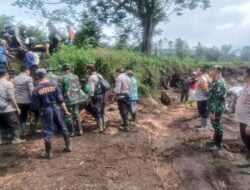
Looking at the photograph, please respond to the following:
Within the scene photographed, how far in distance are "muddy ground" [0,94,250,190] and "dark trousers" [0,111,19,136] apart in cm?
51

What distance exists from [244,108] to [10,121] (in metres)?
5.40

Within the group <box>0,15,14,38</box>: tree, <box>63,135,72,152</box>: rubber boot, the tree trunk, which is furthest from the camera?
the tree trunk

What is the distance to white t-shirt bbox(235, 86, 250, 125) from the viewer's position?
6719mm

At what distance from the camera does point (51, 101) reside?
7.71 meters

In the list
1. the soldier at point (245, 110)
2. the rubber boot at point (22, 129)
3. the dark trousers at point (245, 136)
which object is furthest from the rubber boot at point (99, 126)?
the dark trousers at point (245, 136)

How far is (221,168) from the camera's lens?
24.8ft

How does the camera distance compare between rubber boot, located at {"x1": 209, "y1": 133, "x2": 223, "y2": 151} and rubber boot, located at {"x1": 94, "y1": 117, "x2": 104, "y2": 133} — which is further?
rubber boot, located at {"x1": 94, "y1": 117, "x2": 104, "y2": 133}

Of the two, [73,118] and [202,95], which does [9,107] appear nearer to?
[73,118]

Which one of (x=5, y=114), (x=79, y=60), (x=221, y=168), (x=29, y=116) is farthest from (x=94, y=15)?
(x=221, y=168)

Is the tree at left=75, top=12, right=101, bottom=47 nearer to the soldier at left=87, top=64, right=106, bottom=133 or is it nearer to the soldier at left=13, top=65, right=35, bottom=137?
the soldier at left=87, top=64, right=106, bottom=133

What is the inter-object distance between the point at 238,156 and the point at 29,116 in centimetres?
588

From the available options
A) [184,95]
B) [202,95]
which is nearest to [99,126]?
[202,95]

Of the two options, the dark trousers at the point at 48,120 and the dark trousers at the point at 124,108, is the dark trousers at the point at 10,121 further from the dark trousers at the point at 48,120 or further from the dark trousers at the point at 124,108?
the dark trousers at the point at 124,108

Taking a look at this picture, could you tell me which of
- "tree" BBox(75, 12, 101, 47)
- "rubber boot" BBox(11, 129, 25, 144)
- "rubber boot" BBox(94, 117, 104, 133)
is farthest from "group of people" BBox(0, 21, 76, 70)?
"tree" BBox(75, 12, 101, 47)
